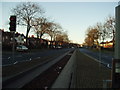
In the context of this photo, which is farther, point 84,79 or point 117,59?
point 84,79

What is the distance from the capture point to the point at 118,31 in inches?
182

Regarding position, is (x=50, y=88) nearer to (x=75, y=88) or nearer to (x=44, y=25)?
(x=75, y=88)

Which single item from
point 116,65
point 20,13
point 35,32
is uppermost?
point 20,13

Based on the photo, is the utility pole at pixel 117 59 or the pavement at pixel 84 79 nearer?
the utility pole at pixel 117 59

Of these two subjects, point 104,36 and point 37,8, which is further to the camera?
point 104,36

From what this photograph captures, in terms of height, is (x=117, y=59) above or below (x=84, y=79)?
above

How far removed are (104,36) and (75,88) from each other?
189 ft

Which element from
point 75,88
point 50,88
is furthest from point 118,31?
point 50,88

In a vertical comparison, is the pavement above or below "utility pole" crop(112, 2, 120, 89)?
below

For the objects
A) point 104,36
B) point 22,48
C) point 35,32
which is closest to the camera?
point 22,48

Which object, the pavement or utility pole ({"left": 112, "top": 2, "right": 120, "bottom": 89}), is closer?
utility pole ({"left": 112, "top": 2, "right": 120, "bottom": 89})

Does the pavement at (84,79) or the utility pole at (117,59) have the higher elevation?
→ the utility pole at (117,59)

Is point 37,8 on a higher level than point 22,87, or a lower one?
higher

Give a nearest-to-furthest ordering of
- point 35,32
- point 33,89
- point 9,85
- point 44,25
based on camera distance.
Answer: point 33,89
point 9,85
point 44,25
point 35,32
